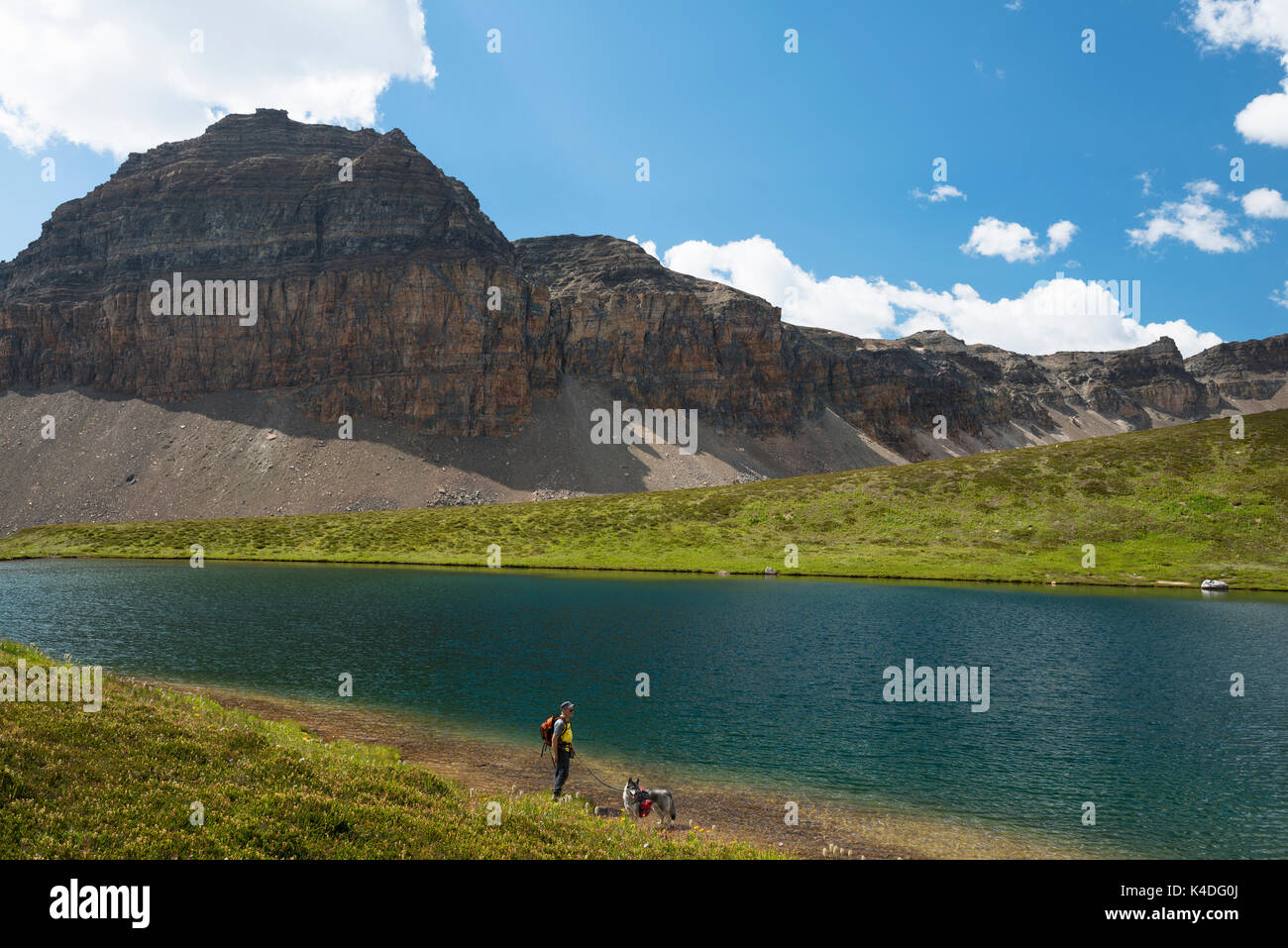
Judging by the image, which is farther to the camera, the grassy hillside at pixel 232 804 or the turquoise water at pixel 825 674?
the turquoise water at pixel 825 674

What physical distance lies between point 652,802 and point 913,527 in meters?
89.1

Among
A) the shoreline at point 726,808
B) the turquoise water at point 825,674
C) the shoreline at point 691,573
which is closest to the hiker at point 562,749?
the shoreline at point 726,808

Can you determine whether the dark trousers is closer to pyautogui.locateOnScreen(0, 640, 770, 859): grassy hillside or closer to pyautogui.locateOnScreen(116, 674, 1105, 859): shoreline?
pyautogui.locateOnScreen(116, 674, 1105, 859): shoreline

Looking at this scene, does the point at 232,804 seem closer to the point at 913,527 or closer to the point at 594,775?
the point at 594,775

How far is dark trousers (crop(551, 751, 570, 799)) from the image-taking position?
60.2ft

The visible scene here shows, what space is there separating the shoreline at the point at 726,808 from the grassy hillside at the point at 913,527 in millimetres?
63021

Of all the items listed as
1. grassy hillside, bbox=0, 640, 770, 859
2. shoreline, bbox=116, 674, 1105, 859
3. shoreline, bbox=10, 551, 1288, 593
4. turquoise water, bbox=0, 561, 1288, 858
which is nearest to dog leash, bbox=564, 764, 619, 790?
shoreline, bbox=116, 674, 1105, 859

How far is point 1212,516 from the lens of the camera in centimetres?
8756

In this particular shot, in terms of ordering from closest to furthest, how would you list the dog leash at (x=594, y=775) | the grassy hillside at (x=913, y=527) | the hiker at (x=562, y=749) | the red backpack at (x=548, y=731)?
the hiker at (x=562, y=749)
the red backpack at (x=548, y=731)
the dog leash at (x=594, y=775)
the grassy hillside at (x=913, y=527)

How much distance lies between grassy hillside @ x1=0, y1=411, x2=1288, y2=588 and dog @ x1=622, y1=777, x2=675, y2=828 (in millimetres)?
67835

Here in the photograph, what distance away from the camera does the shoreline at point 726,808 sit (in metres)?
16.2

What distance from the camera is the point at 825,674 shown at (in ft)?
111

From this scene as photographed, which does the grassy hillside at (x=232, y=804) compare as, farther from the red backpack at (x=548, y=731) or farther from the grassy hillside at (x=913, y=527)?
the grassy hillside at (x=913, y=527)
